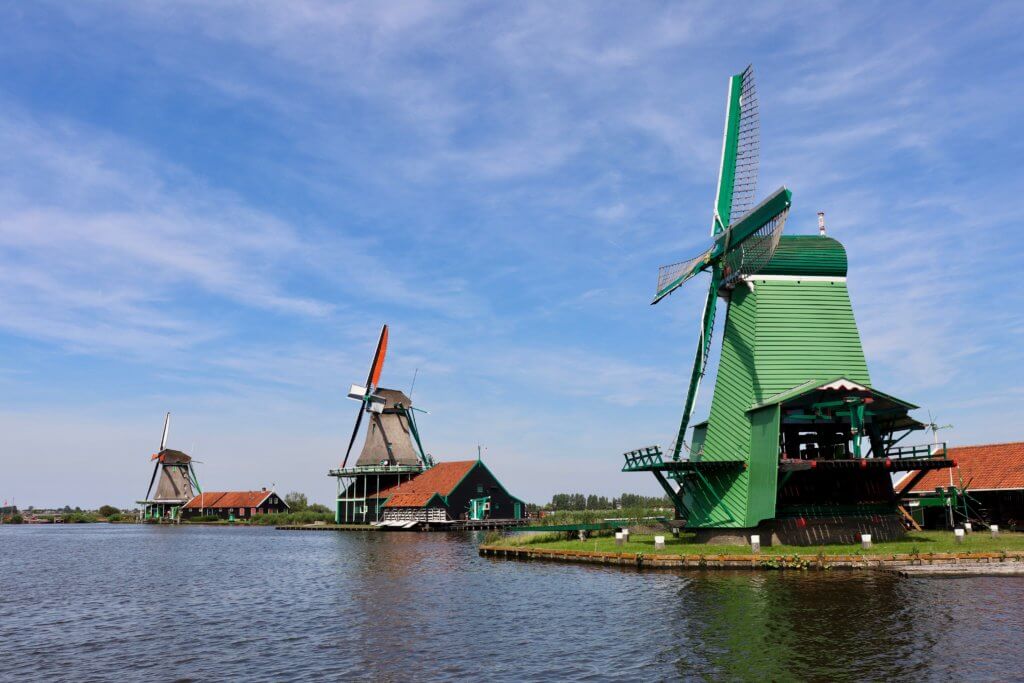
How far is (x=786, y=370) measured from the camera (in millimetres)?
31562

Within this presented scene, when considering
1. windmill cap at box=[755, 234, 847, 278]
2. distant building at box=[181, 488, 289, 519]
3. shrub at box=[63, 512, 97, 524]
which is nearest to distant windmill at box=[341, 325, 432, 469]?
distant building at box=[181, 488, 289, 519]

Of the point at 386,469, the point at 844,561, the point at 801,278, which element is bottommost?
the point at 844,561

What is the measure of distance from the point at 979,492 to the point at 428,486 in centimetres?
4580

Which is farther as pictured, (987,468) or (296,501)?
(296,501)

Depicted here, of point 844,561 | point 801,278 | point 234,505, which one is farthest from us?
point 234,505

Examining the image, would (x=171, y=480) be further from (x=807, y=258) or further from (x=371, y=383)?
(x=807, y=258)

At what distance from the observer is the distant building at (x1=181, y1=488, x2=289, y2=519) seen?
108625 millimetres

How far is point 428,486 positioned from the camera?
70875mm

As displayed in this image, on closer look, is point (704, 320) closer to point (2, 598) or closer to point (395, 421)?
point (2, 598)

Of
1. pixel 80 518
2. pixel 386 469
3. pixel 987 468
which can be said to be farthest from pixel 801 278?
pixel 80 518

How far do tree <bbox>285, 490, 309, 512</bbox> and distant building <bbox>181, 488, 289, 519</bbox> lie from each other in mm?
9103

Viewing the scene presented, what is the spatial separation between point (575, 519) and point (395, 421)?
75.8 ft

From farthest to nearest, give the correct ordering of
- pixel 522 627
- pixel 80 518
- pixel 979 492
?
pixel 80 518
pixel 979 492
pixel 522 627

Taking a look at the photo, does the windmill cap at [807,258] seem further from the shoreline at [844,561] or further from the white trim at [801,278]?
the shoreline at [844,561]
